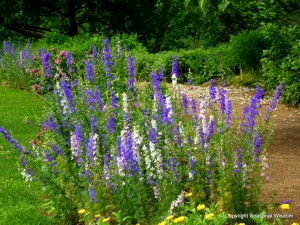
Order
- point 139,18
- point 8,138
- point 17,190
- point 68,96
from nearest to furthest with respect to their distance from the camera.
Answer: point 8,138
point 68,96
point 17,190
point 139,18

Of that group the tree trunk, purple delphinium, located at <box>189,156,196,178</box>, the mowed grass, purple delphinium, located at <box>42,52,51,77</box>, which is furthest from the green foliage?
the tree trunk

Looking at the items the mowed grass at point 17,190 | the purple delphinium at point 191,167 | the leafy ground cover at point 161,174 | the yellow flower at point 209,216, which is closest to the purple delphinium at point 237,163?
the leafy ground cover at point 161,174

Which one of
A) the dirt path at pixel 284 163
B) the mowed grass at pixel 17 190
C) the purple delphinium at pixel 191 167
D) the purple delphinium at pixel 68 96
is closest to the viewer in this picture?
the purple delphinium at pixel 191 167

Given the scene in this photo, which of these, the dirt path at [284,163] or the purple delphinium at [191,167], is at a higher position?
the purple delphinium at [191,167]

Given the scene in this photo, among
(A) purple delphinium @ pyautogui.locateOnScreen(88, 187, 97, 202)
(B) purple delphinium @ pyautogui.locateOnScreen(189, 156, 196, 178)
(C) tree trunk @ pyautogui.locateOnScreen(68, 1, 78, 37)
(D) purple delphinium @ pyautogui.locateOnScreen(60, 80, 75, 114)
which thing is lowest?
(A) purple delphinium @ pyautogui.locateOnScreen(88, 187, 97, 202)

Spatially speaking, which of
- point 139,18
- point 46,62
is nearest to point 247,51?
point 46,62

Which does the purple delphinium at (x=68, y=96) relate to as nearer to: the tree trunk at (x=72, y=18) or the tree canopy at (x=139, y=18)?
the tree canopy at (x=139, y=18)

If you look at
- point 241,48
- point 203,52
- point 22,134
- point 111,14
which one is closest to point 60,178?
point 22,134

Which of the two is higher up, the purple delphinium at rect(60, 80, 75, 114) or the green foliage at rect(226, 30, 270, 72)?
the purple delphinium at rect(60, 80, 75, 114)

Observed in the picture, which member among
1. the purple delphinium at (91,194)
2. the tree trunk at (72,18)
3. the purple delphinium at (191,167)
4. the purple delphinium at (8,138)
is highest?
the tree trunk at (72,18)

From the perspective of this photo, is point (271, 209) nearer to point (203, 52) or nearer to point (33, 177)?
point (33, 177)

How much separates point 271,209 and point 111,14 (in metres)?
19.4

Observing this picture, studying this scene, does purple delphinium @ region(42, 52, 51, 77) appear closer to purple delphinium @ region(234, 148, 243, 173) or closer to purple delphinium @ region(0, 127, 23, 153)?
purple delphinium @ region(0, 127, 23, 153)

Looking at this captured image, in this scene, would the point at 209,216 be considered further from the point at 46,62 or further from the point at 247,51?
the point at 247,51
